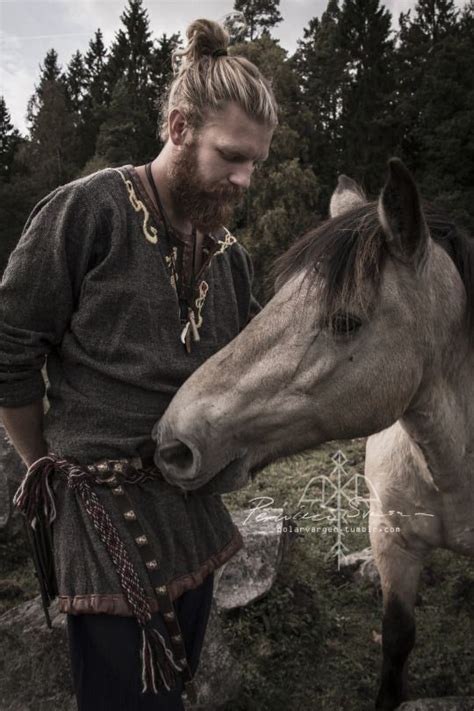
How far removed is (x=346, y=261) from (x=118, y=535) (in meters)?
1.10

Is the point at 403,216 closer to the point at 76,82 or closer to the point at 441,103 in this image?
the point at 441,103

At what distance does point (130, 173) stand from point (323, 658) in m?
3.00

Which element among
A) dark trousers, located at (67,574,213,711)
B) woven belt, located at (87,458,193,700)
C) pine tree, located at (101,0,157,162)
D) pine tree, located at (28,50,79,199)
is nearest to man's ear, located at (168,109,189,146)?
woven belt, located at (87,458,193,700)

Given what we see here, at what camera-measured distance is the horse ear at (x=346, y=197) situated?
2342mm

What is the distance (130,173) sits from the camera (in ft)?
5.60

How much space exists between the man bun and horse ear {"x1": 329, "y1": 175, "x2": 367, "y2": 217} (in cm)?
85

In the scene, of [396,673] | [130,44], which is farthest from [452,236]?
[130,44]

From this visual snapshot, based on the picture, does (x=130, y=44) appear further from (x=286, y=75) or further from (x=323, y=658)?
(x=323, y=658)

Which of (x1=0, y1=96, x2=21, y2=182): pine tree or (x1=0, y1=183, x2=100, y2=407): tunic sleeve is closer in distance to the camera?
(x1=0, y1=183, x2=100, y2=407): tunic sleeve

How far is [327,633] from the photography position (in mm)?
3434

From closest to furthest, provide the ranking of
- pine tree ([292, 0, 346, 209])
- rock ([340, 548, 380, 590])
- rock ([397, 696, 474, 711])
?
rock ([397, 696, 474, 711]), rock ([340, 548, 380, 590]), pine tree ([292, 0, 346, 209])

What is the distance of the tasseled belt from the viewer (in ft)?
5.20

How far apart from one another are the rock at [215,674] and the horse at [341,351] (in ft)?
4.99

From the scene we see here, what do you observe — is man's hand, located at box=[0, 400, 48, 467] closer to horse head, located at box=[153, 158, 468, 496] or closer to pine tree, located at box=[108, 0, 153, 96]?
horse head, located at box=[153, 158, 468, 496]
